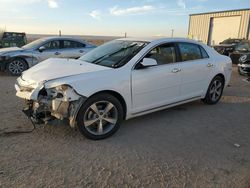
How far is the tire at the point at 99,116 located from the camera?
12.5ft

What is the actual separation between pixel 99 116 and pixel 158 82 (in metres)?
1.26

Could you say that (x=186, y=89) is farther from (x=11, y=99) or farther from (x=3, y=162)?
(x=11, y=99)

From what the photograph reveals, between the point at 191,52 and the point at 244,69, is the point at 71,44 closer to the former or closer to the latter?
the point at 191,52

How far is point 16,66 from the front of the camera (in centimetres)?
935

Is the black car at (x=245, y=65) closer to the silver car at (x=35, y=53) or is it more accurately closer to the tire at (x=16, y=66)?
the silver car at (x=35, y=53)

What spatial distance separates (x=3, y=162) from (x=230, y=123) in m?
3.88

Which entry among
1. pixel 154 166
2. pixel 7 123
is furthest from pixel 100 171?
pixel 7 123

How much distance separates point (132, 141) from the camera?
4016mm

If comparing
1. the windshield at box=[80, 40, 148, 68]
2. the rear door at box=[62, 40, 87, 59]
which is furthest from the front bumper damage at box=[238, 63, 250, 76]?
the windshield at box=[80, 40, 148, 68]

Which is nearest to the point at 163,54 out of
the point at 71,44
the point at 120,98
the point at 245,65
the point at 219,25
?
the point at 120,98

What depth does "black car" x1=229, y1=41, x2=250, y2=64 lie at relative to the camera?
43.5ft

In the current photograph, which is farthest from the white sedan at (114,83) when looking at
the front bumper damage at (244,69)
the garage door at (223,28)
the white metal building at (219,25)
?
the garage door at (223,28)

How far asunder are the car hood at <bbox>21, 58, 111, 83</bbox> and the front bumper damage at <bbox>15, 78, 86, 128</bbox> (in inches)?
7.7

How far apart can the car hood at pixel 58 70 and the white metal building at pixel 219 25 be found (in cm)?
2182
